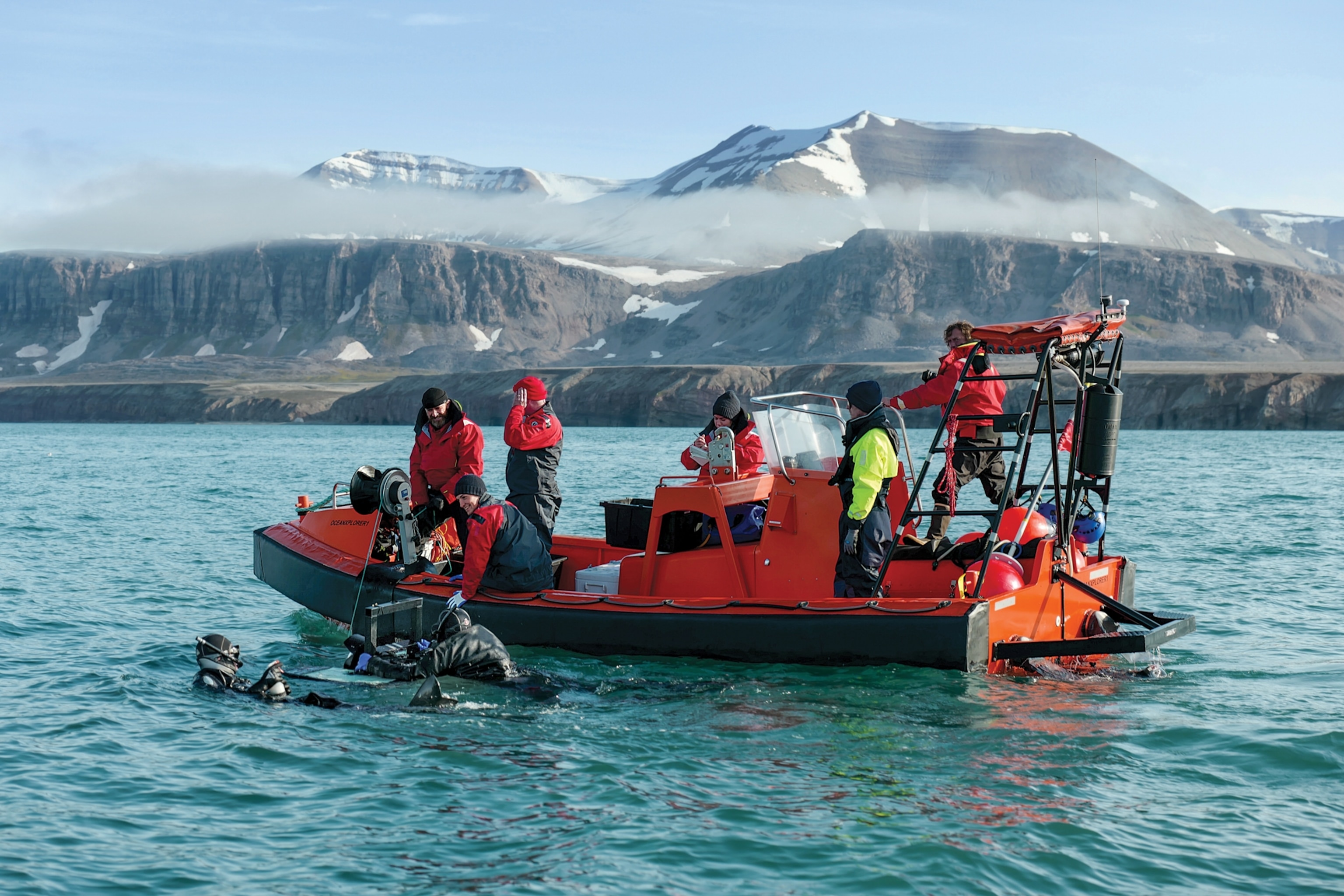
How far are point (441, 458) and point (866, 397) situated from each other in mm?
3741

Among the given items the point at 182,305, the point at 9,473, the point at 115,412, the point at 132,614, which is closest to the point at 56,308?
the point at 182,305

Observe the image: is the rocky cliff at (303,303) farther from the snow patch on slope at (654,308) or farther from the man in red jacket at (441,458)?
the man in red jacket at (441,458)

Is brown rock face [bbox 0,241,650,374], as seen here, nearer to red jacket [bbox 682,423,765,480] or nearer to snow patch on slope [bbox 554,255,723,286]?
snow patch on slope [bbox 554,255,723,286]

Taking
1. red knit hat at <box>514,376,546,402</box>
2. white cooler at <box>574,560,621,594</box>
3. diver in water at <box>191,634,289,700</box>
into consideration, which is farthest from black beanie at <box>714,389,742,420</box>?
diver in water at <box>191,634,289,700</box>

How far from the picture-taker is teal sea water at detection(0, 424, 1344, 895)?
5215mm

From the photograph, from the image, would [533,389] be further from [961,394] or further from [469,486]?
[961,394]

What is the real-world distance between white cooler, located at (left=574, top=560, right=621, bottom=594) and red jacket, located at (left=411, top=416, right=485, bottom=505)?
119cm

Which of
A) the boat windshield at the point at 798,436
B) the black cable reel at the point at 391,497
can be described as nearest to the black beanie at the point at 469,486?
the black cable reel at the point at 391,497

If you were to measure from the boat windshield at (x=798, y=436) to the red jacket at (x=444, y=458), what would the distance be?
2327mm

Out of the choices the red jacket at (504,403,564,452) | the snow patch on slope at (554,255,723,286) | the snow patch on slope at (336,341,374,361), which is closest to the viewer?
the red jacket at (504,403,564,452)

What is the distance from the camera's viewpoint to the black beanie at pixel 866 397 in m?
7.59

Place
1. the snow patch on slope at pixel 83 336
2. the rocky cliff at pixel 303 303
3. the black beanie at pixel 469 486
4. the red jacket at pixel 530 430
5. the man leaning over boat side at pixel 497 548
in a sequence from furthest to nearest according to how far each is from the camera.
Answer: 1. the snow patch on slope at pixel 83 336
2. the rocky cliff at pixel 303 303
3. the red jacket at pixel 530 430
4. the man leaning over boat side at pixel 497 548
5. the black beanie at pixel 469 486

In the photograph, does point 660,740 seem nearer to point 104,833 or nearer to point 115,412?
point 104,833

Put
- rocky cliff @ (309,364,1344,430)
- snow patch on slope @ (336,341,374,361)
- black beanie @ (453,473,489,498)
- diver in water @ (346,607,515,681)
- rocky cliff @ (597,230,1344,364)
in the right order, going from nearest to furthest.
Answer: diver in water @ (346,607,515,681)
black beanie @ (453,473,489,498)
rocky cliff @ (309,364,1344,430)
rocky cliff @ (597,230,1344,364)
snow patch on slope @ (336,341,374,361)
